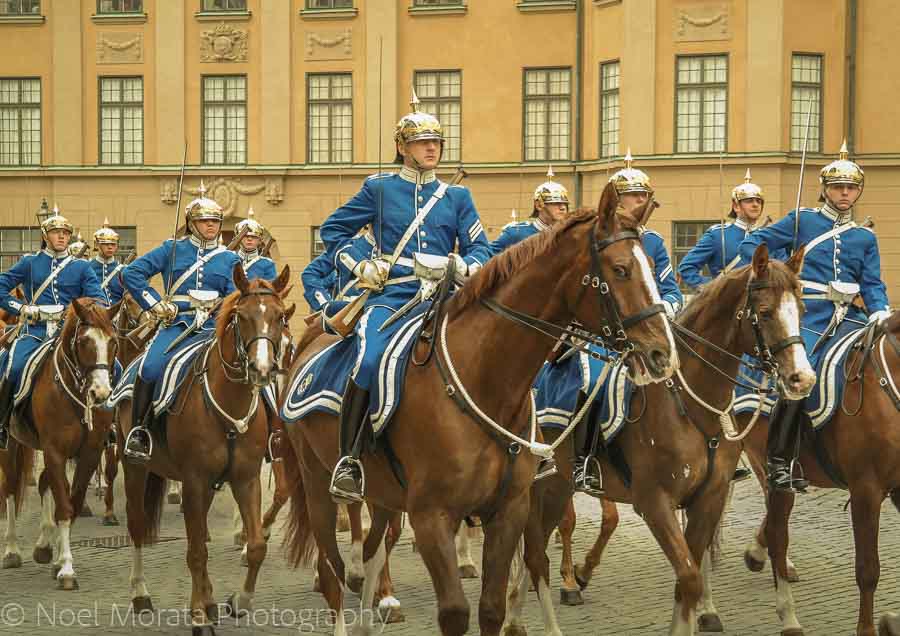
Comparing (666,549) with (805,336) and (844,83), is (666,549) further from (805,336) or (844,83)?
(844,83)

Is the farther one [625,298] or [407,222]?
[407,222]

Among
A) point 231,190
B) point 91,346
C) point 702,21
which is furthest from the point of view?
point 231,190

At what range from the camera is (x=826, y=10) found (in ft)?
117

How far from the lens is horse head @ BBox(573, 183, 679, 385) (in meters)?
7.11

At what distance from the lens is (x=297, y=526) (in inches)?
441

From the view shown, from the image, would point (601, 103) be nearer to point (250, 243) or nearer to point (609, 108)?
point (609, 108)

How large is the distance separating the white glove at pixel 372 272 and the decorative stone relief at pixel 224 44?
3158cm

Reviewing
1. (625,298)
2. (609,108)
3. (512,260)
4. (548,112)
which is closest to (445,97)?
(548,112)

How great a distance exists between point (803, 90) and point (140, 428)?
2712 cm

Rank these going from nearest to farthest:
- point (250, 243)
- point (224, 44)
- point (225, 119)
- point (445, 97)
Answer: point (250, 243)
point (445, 97)
point (224, 44)
point (225, 119)

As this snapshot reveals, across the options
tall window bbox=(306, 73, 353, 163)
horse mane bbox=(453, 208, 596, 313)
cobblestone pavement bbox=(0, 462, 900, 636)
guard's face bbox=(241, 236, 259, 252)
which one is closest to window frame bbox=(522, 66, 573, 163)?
tall window bbox=(306, 73, 353, 163)

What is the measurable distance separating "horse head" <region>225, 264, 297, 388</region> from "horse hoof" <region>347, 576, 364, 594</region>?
6.65 ft

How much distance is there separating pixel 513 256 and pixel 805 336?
13.2ft

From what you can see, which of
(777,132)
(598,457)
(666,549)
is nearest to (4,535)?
(598,457)
